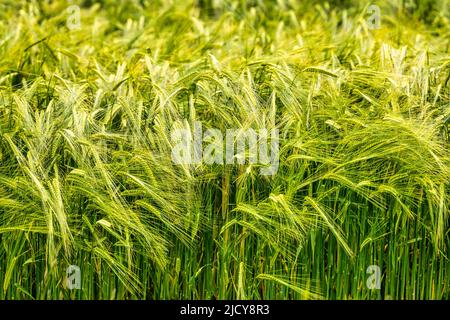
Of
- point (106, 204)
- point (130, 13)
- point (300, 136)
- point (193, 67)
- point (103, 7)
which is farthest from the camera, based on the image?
point (103, 7)

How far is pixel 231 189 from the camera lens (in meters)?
2.77

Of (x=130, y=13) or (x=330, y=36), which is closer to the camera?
(x=330, y=36)

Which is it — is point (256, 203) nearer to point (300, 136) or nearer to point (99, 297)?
point (300, 136)

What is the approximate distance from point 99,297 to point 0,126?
68 cm

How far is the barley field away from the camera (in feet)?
8.63

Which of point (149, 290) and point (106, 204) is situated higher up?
point (106, 204)

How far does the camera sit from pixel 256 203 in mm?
2734

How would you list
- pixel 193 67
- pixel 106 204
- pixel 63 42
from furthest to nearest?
pixel 63 42
pixel 193 67
pixel 106 204

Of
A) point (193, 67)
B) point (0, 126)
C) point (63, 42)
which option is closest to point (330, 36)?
point (193, 67)

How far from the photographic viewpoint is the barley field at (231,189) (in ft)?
8.63
